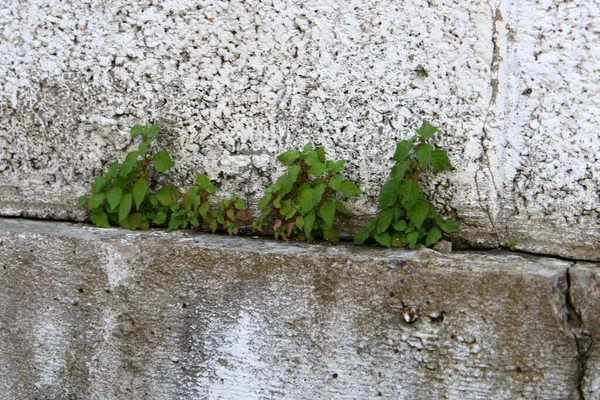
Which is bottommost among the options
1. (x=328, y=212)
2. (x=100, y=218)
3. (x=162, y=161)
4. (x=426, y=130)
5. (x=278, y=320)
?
(x=278, y=320)

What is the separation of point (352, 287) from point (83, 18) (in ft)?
4.01

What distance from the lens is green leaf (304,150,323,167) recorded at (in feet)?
6.46

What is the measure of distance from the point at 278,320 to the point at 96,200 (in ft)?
2.36

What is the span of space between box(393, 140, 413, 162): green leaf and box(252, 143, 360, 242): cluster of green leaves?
6.2 inches

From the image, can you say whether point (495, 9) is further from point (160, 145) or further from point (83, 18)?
point (83, 18)

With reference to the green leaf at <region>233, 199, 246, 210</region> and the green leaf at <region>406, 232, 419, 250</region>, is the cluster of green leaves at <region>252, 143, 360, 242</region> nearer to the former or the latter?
the green leaf at <region>233, 199, 246, 210</region>

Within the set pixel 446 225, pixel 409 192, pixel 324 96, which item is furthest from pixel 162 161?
pixel 446 225

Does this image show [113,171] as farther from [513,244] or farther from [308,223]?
[513,244]

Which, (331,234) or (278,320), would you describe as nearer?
(278,320)

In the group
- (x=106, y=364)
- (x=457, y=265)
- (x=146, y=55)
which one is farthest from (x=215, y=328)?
(x=146, y=55)

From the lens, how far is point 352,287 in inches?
71.9

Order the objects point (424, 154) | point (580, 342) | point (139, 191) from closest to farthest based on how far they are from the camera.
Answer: point (580, 342)
point (424, 154)
point (139, 191)

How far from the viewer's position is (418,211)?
6.31ft

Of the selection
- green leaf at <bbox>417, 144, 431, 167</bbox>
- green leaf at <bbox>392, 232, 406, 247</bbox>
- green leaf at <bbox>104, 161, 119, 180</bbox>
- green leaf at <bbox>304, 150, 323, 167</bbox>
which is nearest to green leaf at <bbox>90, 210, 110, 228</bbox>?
green leaf at <bbox>104, 161, 119, 180</bbox>
